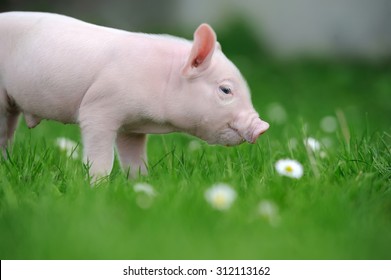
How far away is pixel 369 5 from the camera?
10945mm

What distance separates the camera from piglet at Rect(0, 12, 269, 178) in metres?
3.64

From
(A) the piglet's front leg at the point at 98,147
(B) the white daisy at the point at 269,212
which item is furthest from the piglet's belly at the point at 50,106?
(B) the white daisy at the point at 269,212

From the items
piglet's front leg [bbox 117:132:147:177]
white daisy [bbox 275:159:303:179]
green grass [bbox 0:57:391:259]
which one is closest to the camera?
green grass [bbox 0:57:391:259]

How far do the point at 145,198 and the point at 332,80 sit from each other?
691 centimetres

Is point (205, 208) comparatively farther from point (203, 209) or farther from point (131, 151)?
point (131, 151)

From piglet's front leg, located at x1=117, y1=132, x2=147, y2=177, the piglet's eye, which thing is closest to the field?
piglet's front leg, located at x1=117, y1=132, x2=147, y2=177

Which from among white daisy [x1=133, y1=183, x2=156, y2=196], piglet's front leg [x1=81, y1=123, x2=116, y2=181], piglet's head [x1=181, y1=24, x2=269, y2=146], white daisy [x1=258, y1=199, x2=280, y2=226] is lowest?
white daisy [x1=258, y1=199, x2=280, y2=226]

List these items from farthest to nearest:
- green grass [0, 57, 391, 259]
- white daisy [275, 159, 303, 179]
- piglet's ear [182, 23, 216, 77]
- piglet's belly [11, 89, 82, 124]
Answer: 1. piglet's belly [11, 89, 82, 124]
2. piglet's ear [182, 23, 216, 77]
3. white daisy [275, 159, 303, 179]
4. green grass [0, 57, 391, 259]

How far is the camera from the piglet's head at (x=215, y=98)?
3.64 meters

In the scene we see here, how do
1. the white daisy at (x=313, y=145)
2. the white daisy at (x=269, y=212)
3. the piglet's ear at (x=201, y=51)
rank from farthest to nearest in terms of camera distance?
the white daisy at (x=313, y=145)
the piglet's ear at (x=201, y=51)
the white daisy at (x=269, y=212)

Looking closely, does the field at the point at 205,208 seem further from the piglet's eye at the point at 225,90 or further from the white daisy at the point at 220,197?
the piglet's eye at the point at 225,90

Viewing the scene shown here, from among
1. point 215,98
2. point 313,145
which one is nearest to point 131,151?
point 215,98

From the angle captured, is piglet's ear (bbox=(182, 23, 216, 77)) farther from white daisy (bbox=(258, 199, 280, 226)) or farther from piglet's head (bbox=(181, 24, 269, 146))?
white daisy (bbox=(258, 199, 280, 226))

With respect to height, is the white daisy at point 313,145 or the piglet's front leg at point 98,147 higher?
the white daisy at point 313,145
